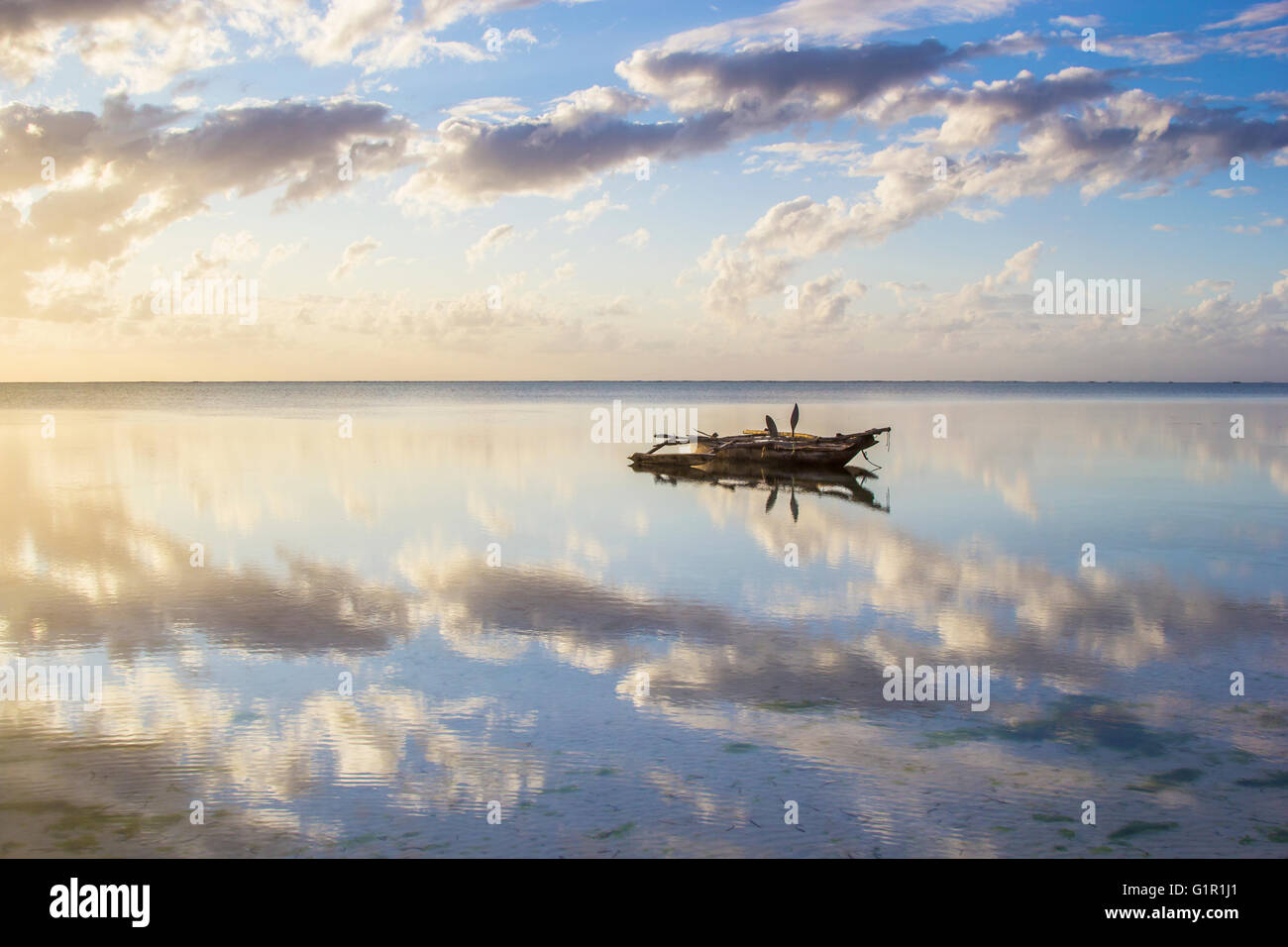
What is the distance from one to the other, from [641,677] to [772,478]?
2735 centimetres

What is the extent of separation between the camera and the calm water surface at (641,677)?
898 cm

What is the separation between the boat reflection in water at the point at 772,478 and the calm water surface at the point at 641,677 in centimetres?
355

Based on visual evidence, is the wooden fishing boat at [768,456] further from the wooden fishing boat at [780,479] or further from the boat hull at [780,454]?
the wooden fishing boat at [780,479]

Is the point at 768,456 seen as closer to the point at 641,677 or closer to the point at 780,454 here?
the point at 780,454

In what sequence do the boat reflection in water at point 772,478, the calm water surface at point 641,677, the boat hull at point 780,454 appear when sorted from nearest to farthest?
the calm water surface at point 641,677 < the boat reflection in water at point 772,478 < the boat hull at point 780,454

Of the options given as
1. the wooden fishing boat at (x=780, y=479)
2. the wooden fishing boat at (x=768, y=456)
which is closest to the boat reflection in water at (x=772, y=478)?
the wooden fishing boat at (x=780, y=479)

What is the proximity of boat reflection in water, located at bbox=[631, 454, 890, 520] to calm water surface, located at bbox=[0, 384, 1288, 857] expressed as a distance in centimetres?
355

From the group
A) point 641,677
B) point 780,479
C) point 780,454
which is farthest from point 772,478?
point 641,677

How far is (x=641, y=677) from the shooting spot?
43.6 ft

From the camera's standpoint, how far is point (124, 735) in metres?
11.0

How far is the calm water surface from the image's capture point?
29.5 feet
